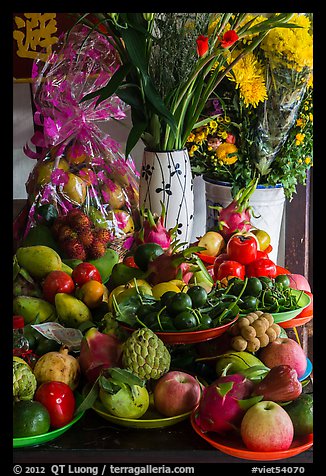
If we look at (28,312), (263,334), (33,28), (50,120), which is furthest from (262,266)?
(33,28)

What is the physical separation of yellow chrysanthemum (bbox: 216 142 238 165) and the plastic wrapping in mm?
269

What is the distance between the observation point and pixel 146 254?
54.1 inches

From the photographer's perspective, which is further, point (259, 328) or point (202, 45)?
point (202, 45)

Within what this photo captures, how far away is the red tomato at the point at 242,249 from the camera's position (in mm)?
1507

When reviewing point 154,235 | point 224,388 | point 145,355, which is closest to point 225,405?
point 224,388

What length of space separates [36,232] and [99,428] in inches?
31.7

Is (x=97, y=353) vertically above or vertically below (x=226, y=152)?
below

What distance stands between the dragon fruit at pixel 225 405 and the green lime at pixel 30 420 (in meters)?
0.21

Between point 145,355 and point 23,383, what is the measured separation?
178 millimetres

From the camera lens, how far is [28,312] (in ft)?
4.18

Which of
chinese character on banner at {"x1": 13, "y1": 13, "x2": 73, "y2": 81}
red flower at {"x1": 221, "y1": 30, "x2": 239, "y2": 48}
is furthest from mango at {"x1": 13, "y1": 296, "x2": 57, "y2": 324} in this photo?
chinese character on banner at {"x1": 13, "y1": 13, "x2": 73, "y2": 81}

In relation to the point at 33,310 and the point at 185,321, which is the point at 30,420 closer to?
the point at 185,321

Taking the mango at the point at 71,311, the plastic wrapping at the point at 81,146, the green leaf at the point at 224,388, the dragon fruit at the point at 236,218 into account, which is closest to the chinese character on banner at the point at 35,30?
the plastic wrapping at the point at 81,146

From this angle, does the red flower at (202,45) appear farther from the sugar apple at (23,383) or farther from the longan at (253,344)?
the sugar apple at (23,383)
